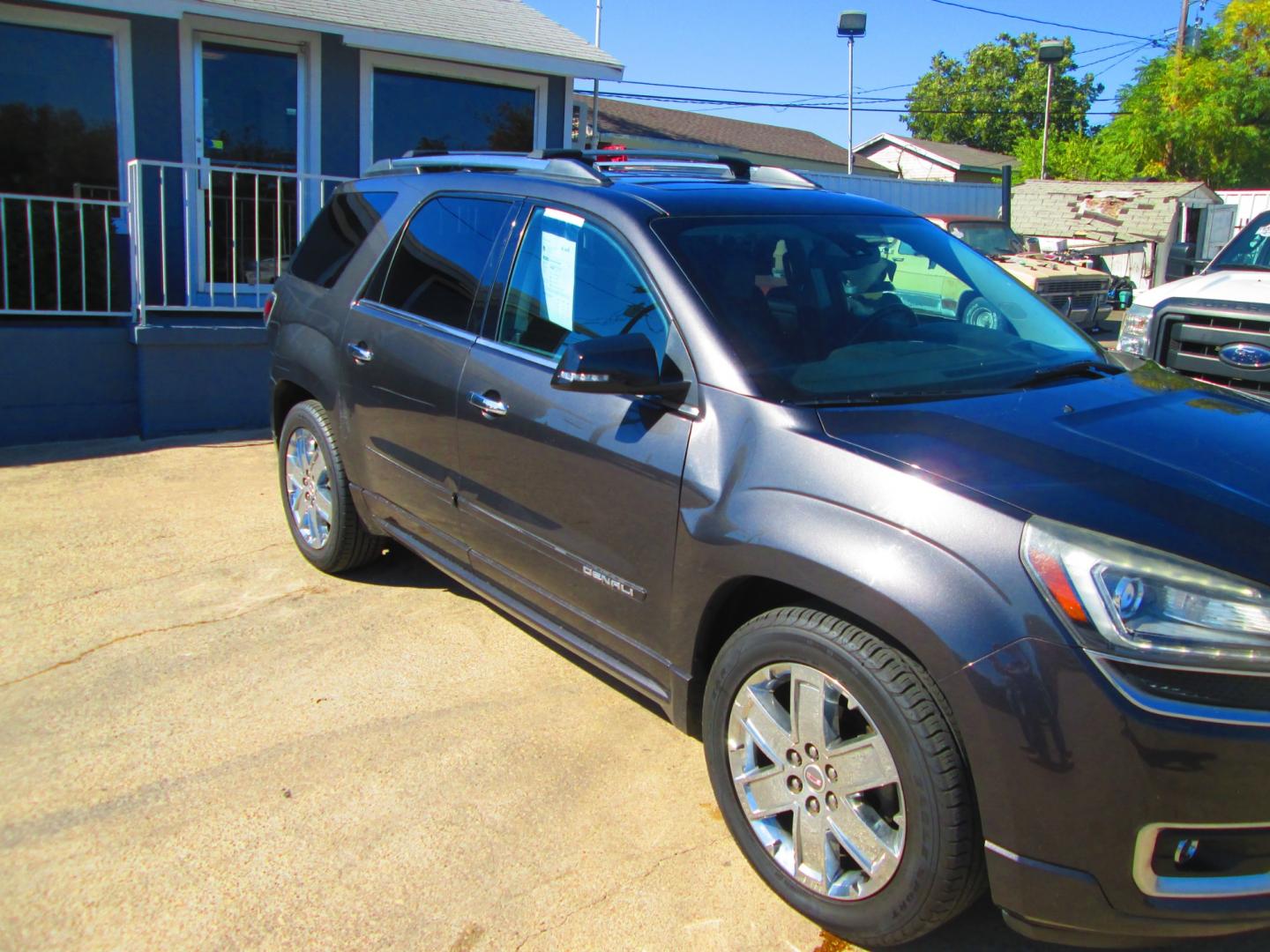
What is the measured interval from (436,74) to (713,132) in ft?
71.4

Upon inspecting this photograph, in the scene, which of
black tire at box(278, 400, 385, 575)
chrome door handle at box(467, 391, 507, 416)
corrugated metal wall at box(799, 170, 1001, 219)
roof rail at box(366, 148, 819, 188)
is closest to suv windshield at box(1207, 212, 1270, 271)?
roof rail at box(366, 148, 819, 188)

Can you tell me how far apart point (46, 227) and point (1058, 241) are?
15818mm

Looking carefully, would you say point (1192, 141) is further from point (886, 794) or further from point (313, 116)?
point (886, 794)

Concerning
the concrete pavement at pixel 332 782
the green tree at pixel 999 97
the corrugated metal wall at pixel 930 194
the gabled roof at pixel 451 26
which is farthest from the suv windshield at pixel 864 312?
the green tree at pixel 999 97

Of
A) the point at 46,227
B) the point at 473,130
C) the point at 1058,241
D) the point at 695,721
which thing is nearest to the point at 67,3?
the point at 46,227

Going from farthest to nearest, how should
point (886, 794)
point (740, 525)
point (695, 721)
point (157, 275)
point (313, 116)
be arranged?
point (313, 116)
point (157, 275)
point (695, 721)
point (740, 525)
point (886, 794)

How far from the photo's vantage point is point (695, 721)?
3.12 metres

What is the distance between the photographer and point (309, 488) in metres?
5.16

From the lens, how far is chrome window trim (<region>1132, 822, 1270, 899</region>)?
217 centimetres

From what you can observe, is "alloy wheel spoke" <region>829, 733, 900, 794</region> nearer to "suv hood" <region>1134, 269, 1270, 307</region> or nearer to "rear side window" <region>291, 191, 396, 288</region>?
"rear side window" <region>291, 191, 396, 288</region>

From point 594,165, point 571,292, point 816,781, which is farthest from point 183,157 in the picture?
point 816,781

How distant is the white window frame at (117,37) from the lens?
29.8 ft

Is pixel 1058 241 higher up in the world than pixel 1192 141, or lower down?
lower down

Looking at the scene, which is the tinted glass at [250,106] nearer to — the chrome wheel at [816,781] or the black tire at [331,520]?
the black tire at [331,520]
